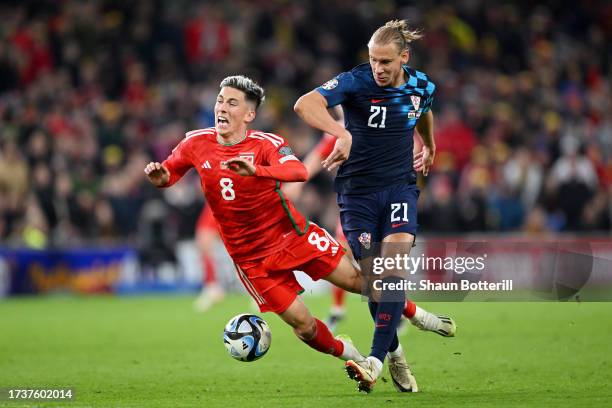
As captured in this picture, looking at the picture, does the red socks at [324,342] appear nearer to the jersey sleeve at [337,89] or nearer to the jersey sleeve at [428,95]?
the jersey sleeve at [337,89]

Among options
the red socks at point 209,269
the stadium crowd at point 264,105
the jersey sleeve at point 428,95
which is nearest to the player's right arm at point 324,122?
the jersey sleeve at point 428,95

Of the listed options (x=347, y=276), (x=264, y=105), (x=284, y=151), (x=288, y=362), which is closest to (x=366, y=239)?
(x=347, y=276)

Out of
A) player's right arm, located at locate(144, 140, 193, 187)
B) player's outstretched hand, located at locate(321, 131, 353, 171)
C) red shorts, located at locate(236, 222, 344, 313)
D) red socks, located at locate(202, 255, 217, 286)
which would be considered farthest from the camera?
red socks, located at locate(202, 255, 217, 286)

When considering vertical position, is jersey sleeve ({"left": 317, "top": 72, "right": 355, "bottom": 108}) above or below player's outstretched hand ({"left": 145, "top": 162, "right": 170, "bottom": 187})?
above

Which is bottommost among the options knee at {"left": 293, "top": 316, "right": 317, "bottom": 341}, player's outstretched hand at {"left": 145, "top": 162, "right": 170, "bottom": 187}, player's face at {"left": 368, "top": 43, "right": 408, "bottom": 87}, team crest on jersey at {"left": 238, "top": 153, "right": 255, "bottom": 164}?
knee at {"left": 293, "top": 316, "right": 317, "bottom": 341}

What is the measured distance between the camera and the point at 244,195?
27.0ft

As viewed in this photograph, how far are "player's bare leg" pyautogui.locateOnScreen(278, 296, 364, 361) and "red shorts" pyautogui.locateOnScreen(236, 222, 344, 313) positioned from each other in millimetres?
64

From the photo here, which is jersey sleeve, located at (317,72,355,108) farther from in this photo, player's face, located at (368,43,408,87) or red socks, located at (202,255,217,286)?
red socks, located at (202,255,217,286)

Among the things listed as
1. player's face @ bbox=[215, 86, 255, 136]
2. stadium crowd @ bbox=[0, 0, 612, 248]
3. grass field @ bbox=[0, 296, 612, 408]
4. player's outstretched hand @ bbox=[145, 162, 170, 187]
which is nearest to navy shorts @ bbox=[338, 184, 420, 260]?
player's face @ bbox=[215, 86, 255, 136]

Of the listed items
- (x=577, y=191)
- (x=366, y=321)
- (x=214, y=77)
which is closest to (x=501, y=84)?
A: (x=577, y=191)

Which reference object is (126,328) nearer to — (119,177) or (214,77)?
(119,177)

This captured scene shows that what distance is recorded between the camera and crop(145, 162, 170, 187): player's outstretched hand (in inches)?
313

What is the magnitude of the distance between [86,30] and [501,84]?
27.9 ft

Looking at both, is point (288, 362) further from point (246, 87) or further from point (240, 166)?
point (240, 166)
